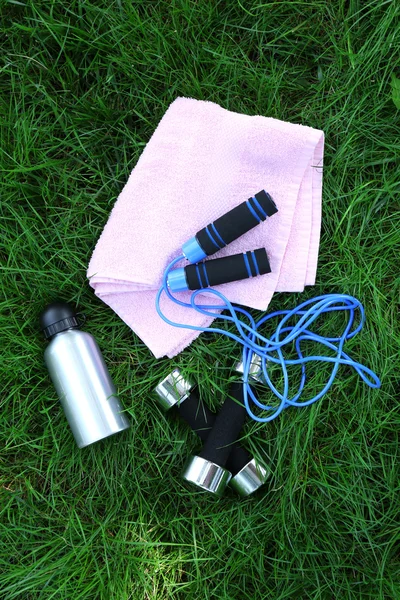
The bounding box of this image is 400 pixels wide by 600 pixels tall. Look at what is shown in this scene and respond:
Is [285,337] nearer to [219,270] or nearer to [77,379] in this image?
[219,270]

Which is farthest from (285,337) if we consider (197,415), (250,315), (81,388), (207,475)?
(81,388)

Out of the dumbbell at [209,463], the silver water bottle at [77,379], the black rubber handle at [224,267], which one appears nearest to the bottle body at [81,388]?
the silver water bottle at [77,379]

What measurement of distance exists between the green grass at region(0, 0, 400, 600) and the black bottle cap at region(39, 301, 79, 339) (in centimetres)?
8

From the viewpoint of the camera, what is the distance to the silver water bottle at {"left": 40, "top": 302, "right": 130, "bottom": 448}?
5.14 feet

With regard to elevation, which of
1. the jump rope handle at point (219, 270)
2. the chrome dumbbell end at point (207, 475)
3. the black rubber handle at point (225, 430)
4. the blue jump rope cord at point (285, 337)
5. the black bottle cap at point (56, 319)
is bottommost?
the chrome dumbbell end at point (207, 475)

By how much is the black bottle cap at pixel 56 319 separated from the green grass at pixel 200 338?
0.27 feet

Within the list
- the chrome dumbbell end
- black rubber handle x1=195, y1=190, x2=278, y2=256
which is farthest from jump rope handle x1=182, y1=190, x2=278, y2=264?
the chrome dumbbell end

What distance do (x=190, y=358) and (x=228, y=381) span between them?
5.7 inches

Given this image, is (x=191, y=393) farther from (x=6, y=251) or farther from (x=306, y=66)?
(x=306, y=66)

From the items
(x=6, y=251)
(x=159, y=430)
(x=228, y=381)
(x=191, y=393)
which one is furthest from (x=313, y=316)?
(x=6, y=251)

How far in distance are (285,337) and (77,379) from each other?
2.23 feet

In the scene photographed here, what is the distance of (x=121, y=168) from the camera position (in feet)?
5.54

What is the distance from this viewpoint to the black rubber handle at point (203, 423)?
5.32 feet

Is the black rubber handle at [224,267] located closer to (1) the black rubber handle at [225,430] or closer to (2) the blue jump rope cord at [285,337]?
(2) the blue jump rope cord at [285,337]
